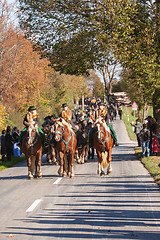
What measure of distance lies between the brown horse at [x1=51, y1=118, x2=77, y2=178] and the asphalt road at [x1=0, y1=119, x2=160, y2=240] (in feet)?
1.59

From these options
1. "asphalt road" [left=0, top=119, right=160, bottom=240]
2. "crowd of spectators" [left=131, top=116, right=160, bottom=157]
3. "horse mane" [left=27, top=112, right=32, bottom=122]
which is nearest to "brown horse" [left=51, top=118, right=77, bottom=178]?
"asphalt road" [left=0, top=119, right=160, bottom=240]

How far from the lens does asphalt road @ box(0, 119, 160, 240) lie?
7965 millimetres

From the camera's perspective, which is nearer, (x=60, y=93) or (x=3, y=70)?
(x=3, y=70)

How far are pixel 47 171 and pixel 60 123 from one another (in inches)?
148

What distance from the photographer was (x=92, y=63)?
2455 cm

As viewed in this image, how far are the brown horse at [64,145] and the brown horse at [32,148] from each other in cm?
71

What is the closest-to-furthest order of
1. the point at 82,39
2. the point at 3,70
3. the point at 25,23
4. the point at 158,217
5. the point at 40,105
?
the point at 158,217, the point at 82,39, the point at 25,23, the point at 3,70, the point at 40,105

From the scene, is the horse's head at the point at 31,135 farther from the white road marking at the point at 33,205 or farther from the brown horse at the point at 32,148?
the white road marking at the point at 33,205

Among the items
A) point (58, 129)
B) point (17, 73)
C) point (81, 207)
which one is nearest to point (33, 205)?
point (81, 207)

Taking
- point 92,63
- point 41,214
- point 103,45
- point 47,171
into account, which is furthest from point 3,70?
point 41,214

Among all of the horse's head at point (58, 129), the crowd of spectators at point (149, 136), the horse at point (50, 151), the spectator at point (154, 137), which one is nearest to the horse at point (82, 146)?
the horse at point (50, 151)

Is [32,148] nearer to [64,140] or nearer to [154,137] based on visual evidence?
[64,140]

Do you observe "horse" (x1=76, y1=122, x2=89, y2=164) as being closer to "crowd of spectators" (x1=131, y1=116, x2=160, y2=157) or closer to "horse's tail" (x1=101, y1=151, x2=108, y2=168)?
"crowd of spectators" (x1=131, y1=116, x2=160, y2=157)

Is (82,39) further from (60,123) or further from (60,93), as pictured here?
(60,93)
